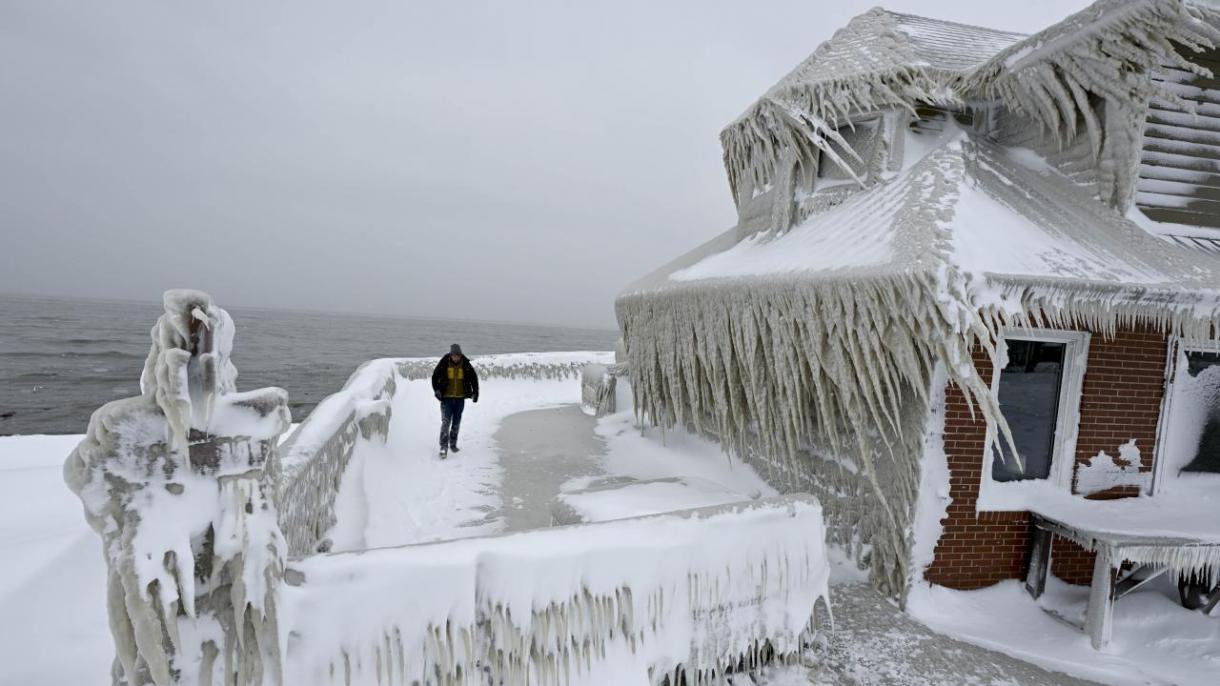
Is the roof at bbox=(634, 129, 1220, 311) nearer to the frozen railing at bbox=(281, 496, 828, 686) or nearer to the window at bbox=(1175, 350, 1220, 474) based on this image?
the window at bbox=(1175, 350, 1220, 474)

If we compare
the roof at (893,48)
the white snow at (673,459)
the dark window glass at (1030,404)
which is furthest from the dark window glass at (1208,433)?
the white snow at (673,459)

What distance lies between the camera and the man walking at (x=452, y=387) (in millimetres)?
8273

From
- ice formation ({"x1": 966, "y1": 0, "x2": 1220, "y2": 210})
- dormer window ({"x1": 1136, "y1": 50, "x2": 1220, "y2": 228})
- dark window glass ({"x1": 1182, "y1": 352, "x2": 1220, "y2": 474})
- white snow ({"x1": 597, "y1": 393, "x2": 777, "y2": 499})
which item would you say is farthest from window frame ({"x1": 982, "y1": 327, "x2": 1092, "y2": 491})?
white snow ({"x1": 597, "y1": 393, "x2": 777, "y2": 499})

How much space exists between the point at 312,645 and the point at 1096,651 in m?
5.81

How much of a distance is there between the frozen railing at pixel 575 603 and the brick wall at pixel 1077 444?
1934mm

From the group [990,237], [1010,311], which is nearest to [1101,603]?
[1010,311]

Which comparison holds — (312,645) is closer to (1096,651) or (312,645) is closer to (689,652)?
(689,652)

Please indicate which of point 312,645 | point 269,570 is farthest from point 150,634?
point 312,645

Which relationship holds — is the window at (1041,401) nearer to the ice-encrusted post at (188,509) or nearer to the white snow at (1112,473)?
the white snow at (1112,473)

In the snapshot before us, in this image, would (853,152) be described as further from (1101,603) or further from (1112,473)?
(1101,603)

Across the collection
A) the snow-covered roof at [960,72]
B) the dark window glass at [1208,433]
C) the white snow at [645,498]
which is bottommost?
the white snow at [645,498]

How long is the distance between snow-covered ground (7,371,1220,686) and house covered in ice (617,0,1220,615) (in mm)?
389

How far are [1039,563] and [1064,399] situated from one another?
5.26 feet

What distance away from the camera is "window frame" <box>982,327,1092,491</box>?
4.84 metres
